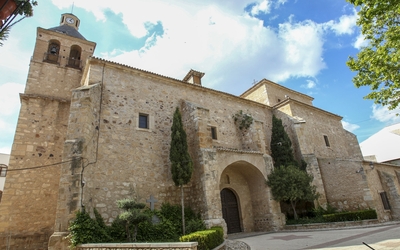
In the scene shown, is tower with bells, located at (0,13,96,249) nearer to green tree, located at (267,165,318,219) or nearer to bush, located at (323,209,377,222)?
green tree, located at (267,165,318,219)

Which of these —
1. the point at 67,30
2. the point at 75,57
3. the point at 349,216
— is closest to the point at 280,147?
the point at 349,216

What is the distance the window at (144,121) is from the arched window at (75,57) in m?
7.08

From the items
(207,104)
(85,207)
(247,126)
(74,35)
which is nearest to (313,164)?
(247,126)

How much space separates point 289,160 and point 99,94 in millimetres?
13007

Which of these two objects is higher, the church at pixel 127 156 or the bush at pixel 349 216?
the church at pixel 127 156

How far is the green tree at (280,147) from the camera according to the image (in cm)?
1645

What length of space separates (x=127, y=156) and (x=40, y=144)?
207 inches

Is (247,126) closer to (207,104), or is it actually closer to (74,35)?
(207,104)

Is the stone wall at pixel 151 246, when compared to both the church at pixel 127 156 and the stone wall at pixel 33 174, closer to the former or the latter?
the church at pixel 127 156

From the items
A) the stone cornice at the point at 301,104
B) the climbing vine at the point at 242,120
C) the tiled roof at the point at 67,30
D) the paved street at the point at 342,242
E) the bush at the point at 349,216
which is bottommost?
the paved street at the point at 342,242

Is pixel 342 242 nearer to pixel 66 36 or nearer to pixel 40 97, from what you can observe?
pixel 40 97

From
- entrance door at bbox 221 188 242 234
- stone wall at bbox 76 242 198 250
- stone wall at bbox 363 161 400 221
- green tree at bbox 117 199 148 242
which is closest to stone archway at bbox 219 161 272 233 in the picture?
entrance door at bbox 221 188 242 234

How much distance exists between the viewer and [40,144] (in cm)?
1263

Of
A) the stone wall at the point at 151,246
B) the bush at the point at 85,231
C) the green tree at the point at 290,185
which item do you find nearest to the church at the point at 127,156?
the bush at the point at 85,231
